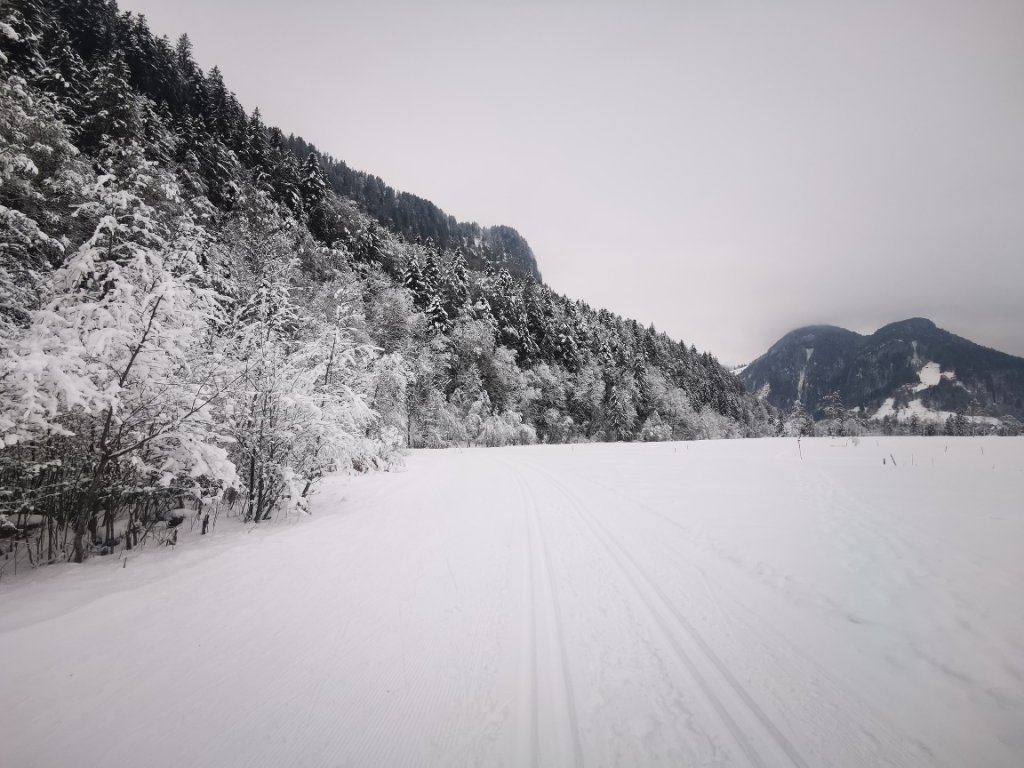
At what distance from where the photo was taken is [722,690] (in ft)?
9.31

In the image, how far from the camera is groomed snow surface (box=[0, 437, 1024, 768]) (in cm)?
241

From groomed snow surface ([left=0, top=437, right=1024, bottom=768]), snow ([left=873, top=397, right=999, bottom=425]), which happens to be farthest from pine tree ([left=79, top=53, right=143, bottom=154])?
snow ([left=873, top=397, right=999, bottom=425])

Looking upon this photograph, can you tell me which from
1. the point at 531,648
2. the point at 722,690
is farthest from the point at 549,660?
the point at 722,690

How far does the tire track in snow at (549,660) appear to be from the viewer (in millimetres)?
2381

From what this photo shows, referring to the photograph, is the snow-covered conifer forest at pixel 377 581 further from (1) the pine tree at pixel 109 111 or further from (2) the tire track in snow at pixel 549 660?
(1) the pine tree at pixel 109 111

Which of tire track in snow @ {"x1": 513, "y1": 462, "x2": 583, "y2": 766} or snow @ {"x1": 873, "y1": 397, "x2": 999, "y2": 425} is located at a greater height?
snow @ {"x1": 873, "y1": 397, "x2": 999, "y2": 425}

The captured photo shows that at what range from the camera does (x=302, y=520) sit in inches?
289

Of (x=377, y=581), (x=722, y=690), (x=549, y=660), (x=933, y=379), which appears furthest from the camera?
(x=933, y=379)

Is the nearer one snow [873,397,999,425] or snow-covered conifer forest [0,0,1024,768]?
snow-covered conifer forest [0,0,1024,768]

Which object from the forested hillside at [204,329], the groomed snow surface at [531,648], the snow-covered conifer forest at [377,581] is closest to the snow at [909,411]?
→ the forested hillside at [204,329]

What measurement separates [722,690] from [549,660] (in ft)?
4.53

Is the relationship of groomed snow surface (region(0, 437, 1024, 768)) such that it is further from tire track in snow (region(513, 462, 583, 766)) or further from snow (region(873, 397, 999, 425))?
snow (region(873, 397, 999, 425))

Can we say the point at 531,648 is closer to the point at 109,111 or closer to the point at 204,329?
the point at 204,329

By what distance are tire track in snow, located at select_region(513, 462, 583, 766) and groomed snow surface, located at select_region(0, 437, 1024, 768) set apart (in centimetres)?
2
